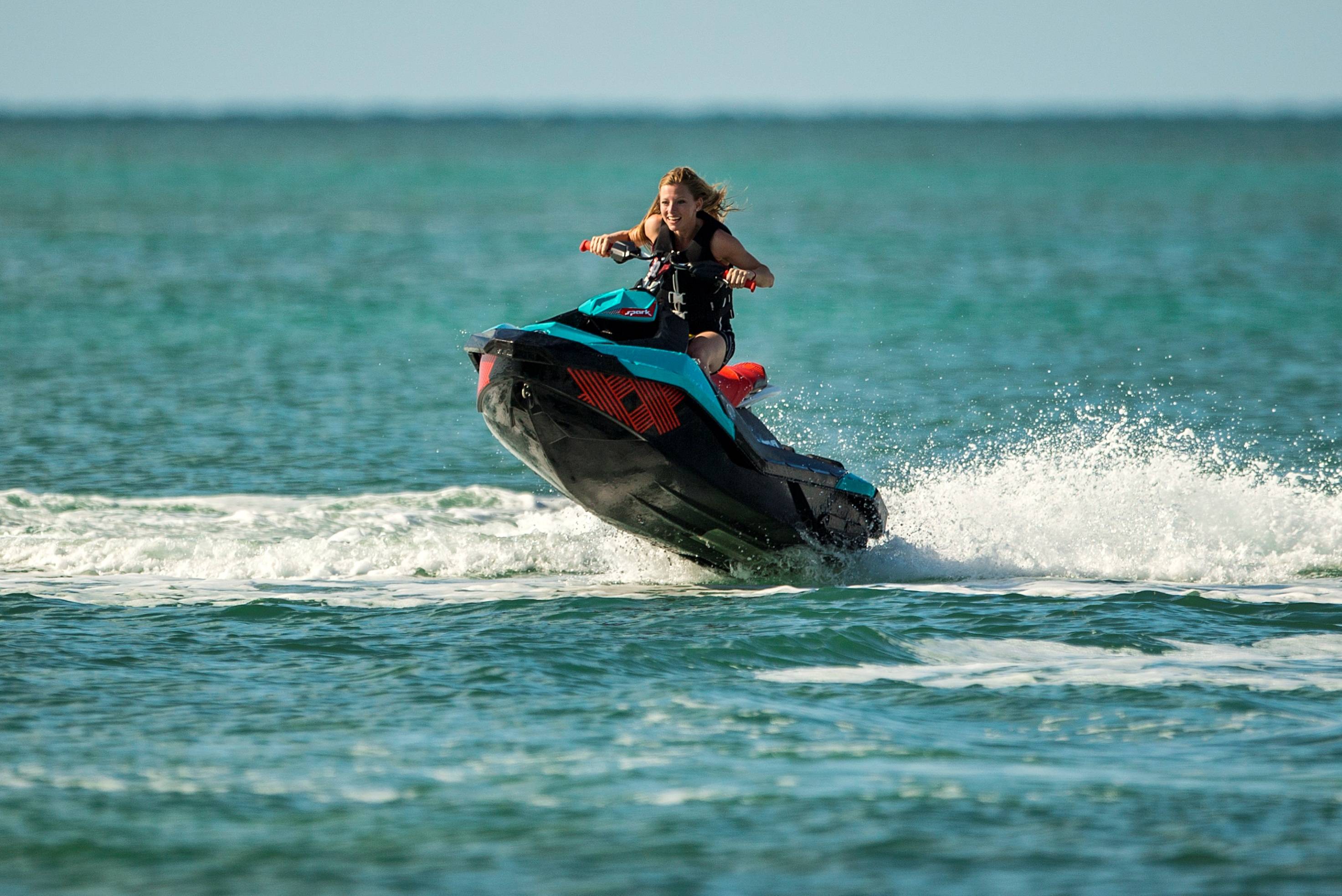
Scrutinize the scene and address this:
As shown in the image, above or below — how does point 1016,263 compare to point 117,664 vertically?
above

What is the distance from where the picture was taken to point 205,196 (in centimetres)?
5022

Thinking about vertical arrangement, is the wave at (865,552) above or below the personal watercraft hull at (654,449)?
below

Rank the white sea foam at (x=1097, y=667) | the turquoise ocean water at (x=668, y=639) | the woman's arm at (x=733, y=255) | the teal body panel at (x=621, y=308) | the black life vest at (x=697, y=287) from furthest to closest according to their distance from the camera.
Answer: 1. the black life vest at (x=697, y=287)
2. the woman's arm at (x=733, y=255)
3. the teal body panel at (x=621, y=308)
4. the white sea foam at (x=1097, y=667)
5. the turquoise ocean water at (x=668, y=639)

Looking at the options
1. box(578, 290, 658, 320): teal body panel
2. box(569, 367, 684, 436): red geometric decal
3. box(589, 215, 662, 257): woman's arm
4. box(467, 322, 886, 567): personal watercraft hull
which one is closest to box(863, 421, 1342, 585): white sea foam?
box(467, 322, 886, 567): personal watercraft hull

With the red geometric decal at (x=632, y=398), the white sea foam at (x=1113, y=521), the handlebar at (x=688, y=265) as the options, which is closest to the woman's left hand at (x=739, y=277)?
the handlebar at (x=688, y=265)

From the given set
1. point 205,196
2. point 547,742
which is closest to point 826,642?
point 547,742

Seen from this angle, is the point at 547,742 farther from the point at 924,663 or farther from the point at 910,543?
the point at 910,543

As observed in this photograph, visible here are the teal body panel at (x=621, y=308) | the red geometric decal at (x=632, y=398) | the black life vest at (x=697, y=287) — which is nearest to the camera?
the red geometric decal at (x=632, y=398)

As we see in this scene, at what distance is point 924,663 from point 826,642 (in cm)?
43

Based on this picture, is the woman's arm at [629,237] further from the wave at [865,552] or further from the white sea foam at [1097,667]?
the white sea foam at [1097,667]

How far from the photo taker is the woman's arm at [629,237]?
7.35 metres

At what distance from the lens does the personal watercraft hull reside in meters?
6.97

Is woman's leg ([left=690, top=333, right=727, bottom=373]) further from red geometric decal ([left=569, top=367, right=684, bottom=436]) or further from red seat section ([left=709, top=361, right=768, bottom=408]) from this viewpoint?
red geometric decal ([left=569, top=367, right=684, bottom=436])

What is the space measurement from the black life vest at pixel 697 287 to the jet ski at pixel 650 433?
77 mm
